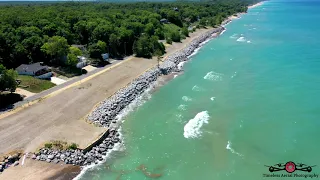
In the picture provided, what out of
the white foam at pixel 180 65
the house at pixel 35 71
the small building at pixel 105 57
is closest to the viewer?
the house at pixel 35 71

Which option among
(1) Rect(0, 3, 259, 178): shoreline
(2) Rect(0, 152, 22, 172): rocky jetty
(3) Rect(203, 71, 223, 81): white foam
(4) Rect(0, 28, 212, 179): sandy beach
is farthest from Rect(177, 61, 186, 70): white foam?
(2) Rect(0, 152, 22, 172): rocky jetty

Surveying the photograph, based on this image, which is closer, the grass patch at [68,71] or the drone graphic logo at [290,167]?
the drone graphic logo at [290,167]

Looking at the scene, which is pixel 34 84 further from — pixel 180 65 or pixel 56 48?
pixel 180 65

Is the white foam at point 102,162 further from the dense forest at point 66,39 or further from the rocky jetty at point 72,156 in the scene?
the dense forest at point 66,39

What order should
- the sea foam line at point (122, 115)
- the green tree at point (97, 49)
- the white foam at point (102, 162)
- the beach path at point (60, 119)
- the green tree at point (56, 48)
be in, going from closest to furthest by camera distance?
the white foam at point (102, 162) → the sea foam line at point (122, 115) → the beach path at point (60, 119) → the green tree at point (56, 48) → the green tree at point (97, 49)

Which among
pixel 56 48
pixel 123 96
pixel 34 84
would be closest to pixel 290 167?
pixel 123 96

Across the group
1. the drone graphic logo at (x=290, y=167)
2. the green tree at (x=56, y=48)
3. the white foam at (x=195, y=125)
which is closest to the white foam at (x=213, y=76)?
the white foam at (x=195, y=125)

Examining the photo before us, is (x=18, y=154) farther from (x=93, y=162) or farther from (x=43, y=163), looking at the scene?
(x=93, y=162)
